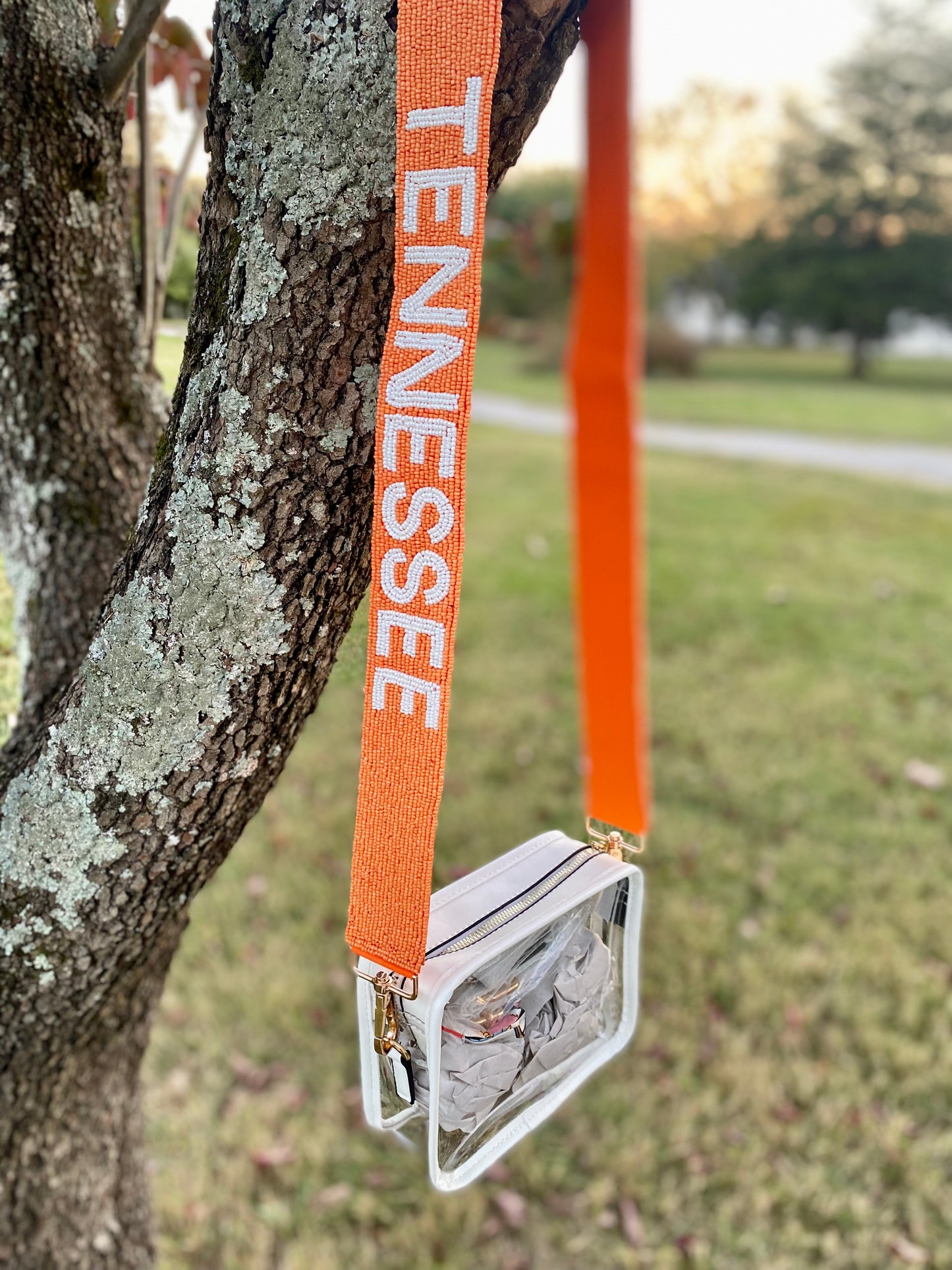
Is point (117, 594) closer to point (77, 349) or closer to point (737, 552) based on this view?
point (77, 349)

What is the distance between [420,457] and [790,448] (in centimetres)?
1090

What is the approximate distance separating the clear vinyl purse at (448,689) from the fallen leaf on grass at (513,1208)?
1.32 metres

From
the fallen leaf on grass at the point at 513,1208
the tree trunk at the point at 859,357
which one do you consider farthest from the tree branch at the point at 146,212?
the tree trunk at the point at 859,357

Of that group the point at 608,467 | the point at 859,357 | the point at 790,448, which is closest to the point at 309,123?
the point at 608,467

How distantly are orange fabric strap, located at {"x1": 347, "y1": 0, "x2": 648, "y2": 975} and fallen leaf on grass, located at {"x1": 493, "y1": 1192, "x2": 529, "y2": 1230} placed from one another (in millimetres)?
1573

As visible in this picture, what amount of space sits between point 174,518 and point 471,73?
1.49 ft

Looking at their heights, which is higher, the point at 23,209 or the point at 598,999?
the point at 23,209

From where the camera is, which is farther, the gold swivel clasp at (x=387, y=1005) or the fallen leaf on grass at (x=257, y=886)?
the fallen leaf on grass at (x=257, y=886)

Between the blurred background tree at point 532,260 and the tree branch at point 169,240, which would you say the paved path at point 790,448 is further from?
the tree branch at point 169,240

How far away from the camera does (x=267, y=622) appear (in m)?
0.89

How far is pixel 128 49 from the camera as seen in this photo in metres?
0.99

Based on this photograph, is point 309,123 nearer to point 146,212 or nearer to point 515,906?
point 146,212

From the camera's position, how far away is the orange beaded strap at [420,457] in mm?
694

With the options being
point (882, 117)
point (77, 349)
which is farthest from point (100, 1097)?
point (882, 117)
